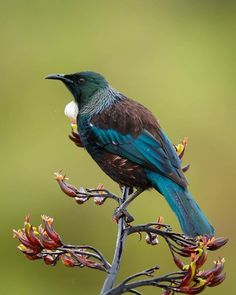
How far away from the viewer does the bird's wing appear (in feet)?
11.8

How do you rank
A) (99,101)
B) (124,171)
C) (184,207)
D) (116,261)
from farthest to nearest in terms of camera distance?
(99,101) < (124,171) < (184,207) < (116,261)

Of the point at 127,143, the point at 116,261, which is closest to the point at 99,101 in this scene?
the point at 127,143

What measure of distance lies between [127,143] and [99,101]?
230 millimetres

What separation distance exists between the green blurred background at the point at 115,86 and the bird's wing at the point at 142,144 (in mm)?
3162

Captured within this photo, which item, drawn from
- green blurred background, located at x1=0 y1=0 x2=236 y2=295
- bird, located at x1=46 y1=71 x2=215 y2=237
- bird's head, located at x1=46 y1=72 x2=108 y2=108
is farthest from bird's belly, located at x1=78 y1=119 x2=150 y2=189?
green blurred background, located at x1=0 y1=0 x2=236 y2=295

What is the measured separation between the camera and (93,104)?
3936mm

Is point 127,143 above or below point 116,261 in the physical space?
above

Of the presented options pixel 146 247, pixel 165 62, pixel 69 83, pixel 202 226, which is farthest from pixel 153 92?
pixel 202 226

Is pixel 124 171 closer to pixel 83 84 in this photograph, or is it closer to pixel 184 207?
pixel 184 207

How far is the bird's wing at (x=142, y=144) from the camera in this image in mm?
3609

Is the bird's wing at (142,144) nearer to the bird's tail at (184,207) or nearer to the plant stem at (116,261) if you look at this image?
the bird's tail at (184,207)

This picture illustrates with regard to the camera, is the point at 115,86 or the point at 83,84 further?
the point at 115,86

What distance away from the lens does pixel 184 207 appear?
11.3ft

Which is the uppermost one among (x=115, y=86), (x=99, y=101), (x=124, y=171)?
(x=115, y=86)
